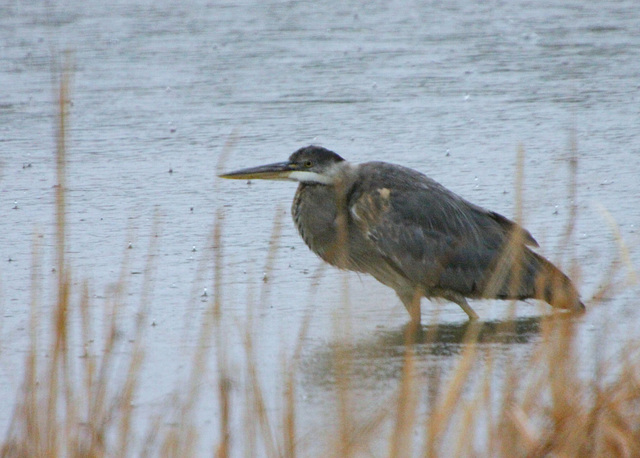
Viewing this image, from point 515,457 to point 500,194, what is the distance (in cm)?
445

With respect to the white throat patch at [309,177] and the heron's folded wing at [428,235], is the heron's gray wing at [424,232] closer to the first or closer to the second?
the heron's folded wing at [428,235]

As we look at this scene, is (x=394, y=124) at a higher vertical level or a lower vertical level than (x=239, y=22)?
lower

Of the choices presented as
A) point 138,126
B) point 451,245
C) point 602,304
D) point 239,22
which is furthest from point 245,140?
point 239,22

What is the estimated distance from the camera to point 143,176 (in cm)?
768

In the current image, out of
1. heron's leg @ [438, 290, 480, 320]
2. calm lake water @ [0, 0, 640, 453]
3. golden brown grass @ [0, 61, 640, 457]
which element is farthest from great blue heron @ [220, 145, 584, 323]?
golden brown grass @ [0, 61, 640, 457]

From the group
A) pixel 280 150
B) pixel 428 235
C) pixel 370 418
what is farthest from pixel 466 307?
A: pixel 280 150

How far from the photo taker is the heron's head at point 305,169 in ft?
Result: 18.5

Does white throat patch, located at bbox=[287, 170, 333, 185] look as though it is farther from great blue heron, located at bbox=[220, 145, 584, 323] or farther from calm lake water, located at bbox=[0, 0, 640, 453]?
calm lake water, located at bbox=[0, 0, 640, 453]

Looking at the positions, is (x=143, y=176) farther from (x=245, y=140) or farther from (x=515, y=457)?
(x=515, y=457)

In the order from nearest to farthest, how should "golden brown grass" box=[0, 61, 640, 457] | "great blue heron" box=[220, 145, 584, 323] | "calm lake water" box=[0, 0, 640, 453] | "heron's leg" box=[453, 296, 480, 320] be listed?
"golden brown grass" box=[0, 61, 640, 457] < "calm lake water" box=[0, 0, 640, 453] < "heron's leg" box=[453, 296, 480, 320] < "great blue heron" box=[220, 145, 584, 323]

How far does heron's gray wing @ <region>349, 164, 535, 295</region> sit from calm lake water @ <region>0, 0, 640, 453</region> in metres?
0.20

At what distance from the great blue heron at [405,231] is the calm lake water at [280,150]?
176 millimetres

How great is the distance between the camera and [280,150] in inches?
323

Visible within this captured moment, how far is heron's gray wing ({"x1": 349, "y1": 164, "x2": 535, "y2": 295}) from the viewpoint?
17.8 feet
